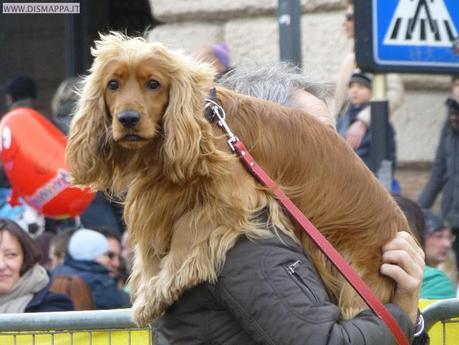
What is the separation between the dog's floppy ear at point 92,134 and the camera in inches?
116

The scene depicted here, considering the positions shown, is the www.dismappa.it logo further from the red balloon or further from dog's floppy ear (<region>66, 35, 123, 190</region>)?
the red balloon

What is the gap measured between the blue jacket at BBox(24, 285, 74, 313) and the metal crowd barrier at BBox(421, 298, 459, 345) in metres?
2.22

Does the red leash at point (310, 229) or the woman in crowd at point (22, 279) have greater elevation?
the red leash at point (310, 229)

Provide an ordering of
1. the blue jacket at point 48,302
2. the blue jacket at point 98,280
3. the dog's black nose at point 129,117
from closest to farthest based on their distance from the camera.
A: the dog's black nose at point 129,117, the blue jacket at point 48,302, the blue jacket at point 98,280

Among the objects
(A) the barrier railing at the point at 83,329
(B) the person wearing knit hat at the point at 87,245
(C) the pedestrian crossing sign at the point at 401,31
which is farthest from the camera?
(B) the person wearing knit hat at the point at 87,245

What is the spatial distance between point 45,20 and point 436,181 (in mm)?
3069

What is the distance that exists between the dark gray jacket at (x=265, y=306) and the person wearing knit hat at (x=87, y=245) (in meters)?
4.23

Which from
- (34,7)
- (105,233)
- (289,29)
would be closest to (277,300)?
Answer: (34,7)

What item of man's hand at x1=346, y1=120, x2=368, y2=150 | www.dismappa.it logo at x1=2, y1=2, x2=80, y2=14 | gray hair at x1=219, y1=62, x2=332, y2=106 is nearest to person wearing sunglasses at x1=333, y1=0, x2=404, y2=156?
man's hand at x1=346, y1=120, x2=368, y2=150

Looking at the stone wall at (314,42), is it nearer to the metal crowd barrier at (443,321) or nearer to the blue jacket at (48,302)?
the blue jacket at (48,302)

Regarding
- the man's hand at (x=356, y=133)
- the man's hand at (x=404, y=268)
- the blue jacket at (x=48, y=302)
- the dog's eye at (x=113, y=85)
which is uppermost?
the dog's eye at (x=113, y=85)

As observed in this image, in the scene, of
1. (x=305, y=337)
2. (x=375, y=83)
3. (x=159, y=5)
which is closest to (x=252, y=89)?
(x=305, y=337)

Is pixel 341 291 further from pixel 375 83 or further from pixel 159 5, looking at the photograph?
pixel 159 5

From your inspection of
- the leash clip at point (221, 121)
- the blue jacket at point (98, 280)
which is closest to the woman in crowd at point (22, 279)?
the blue jacket at point (98, 280)
